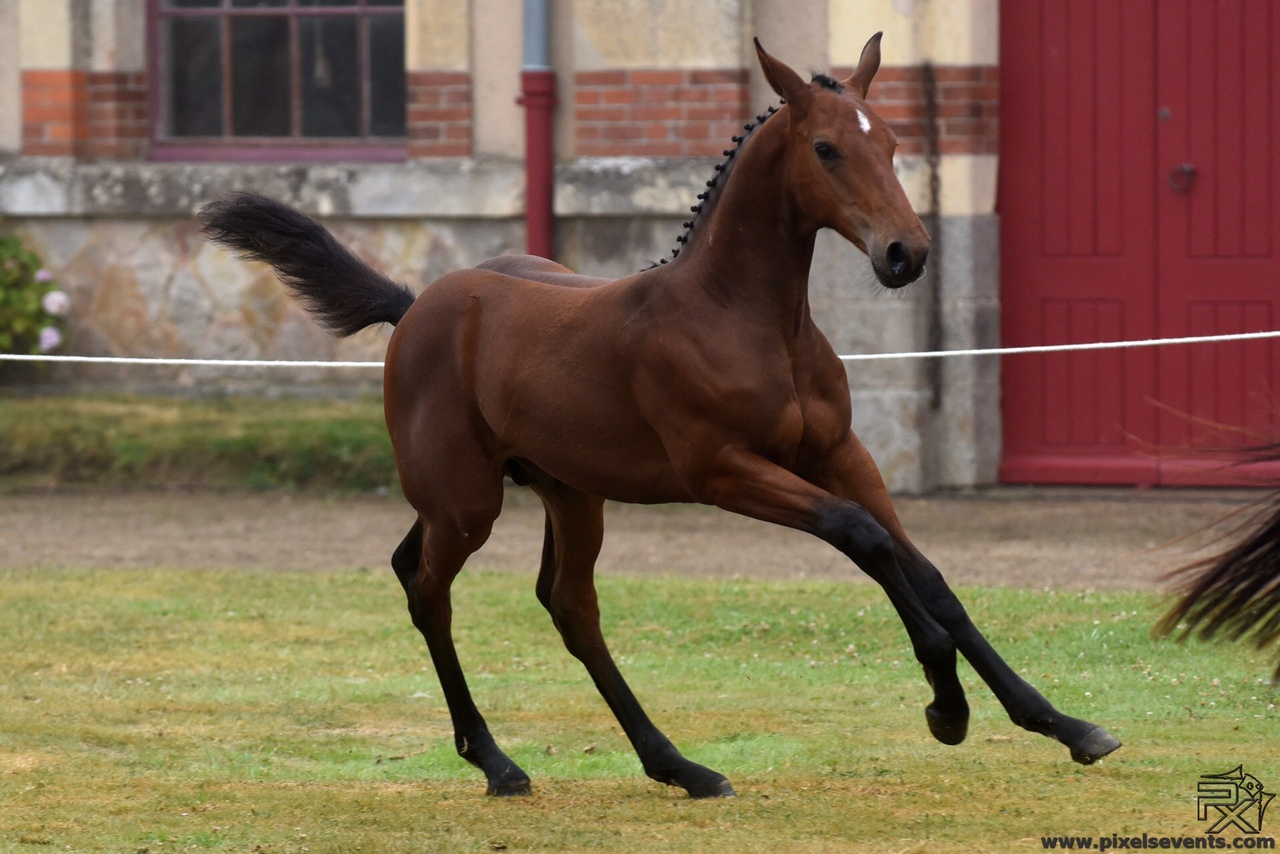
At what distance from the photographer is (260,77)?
11.9 meters

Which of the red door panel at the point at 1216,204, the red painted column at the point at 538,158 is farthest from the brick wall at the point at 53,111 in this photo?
the red door panel at the point at 1216,204

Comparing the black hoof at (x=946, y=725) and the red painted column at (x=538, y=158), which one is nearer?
the black hoof at (x=946, y=725)

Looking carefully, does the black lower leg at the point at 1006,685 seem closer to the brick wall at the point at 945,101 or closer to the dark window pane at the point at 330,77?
the brick wall at the point at 945,101

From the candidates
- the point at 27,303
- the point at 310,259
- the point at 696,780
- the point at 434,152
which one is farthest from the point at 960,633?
the point at 27,303

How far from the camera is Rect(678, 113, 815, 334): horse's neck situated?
4879 mm

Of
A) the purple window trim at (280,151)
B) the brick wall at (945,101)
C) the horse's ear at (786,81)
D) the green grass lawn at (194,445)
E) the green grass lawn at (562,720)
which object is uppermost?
Answer: the brick wall at (945,101)

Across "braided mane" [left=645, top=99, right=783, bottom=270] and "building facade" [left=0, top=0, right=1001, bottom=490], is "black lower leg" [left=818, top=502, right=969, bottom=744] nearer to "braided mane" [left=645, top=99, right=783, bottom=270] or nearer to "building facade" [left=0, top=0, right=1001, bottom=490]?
"braided mane" [left=645, top=99, right=783, bottom=270]

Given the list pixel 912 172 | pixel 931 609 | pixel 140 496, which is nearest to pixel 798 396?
pixel 931 609

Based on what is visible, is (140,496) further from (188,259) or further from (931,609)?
(931,609)

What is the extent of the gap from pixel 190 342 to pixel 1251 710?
740 cm

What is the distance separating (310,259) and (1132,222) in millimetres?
6044

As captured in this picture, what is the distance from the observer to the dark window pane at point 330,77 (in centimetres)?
1177

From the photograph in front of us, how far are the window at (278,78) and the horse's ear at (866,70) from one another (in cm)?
698

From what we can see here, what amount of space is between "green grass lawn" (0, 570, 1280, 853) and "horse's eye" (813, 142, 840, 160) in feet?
5.33
